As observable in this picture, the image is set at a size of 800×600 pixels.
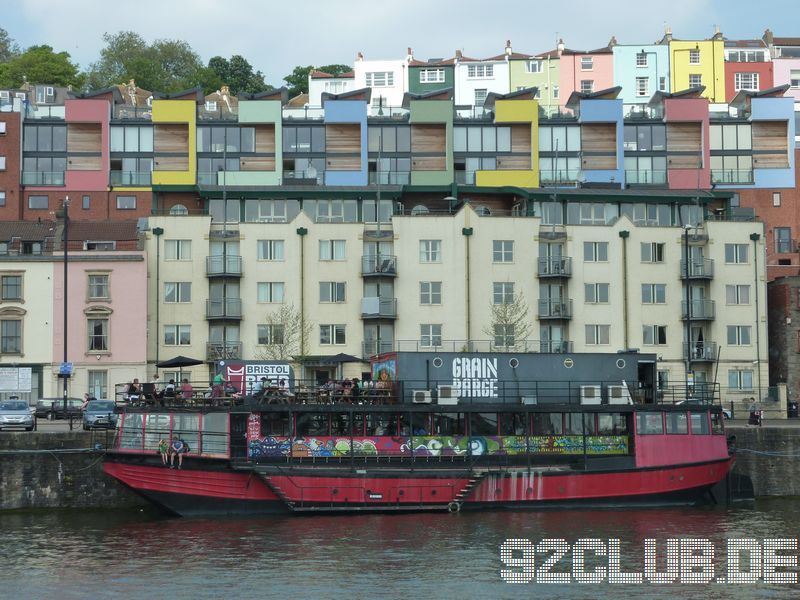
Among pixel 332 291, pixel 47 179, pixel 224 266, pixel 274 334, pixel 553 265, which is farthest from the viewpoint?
pixel 47 179

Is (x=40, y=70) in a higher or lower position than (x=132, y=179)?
higher

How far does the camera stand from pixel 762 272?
82812mm

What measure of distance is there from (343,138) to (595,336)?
27.5 m

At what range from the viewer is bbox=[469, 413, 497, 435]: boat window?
49844mm

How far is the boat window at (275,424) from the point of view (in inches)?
1913

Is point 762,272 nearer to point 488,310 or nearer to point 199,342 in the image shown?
point 488,310

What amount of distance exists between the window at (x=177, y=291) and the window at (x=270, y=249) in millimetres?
4570

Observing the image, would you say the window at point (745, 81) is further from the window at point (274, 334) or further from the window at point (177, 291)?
the window at point (177, 291)

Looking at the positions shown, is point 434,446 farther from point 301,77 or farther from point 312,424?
point 301,77

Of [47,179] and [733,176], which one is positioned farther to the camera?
[733,176]

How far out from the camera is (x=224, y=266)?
79.8 metres

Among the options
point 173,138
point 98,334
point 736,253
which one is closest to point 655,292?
point 736,253

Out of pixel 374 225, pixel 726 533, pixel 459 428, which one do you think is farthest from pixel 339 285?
pixel 726 533

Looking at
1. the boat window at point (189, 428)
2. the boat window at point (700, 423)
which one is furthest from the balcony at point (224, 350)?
the boat window at point (700, 423)
